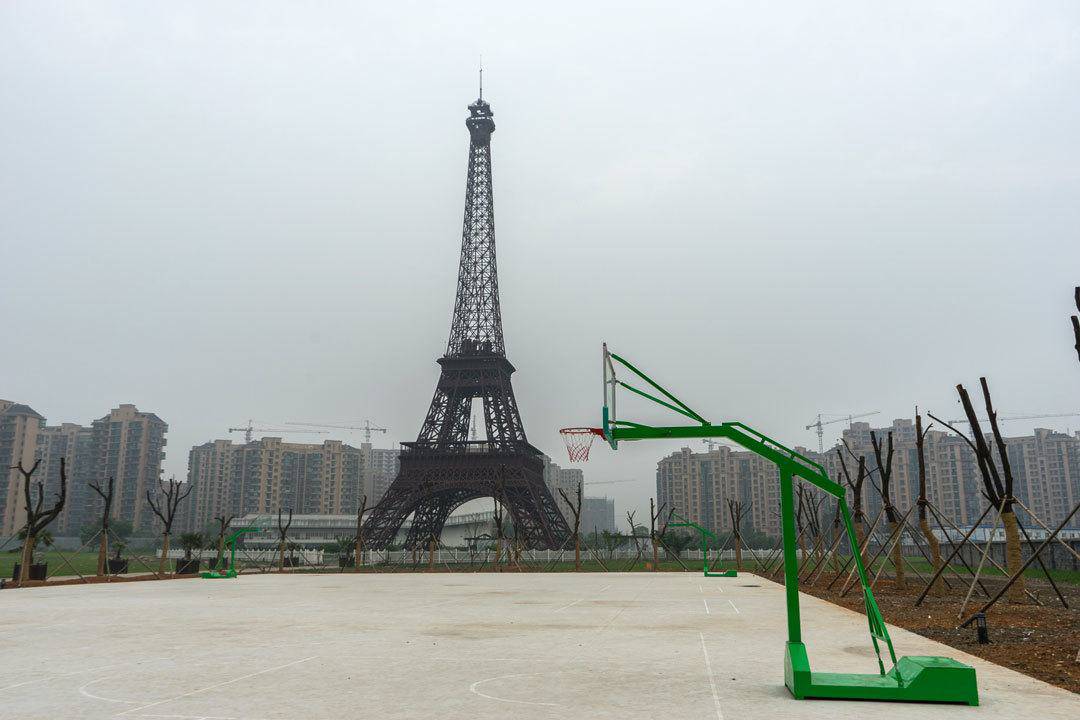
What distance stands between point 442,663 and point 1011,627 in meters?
10.7

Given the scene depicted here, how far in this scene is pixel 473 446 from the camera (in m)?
65.6

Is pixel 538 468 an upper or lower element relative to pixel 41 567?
upper

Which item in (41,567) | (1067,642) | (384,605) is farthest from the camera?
(41,567)

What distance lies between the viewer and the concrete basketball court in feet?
22.8

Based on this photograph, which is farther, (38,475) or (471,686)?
(38,475)

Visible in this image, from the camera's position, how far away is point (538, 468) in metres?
71.1

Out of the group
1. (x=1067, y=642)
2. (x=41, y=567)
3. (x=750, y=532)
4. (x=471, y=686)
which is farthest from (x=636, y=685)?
(x=750, y=532)

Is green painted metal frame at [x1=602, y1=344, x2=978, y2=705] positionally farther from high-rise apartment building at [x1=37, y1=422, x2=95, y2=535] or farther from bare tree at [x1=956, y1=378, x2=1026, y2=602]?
high-rise apartment building at [x1=37, y1=422, x2=95, y2=535]

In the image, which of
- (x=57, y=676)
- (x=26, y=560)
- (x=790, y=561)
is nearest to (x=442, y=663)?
(x=57, y=676)

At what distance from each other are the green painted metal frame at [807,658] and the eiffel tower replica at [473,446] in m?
48.2

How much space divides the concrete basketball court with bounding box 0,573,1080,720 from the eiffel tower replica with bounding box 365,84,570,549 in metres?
40.4

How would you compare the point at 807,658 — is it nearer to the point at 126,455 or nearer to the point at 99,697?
the point at 99,697

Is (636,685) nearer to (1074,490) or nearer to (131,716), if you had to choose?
(131,716)

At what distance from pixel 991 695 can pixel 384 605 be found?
14.8 meters
